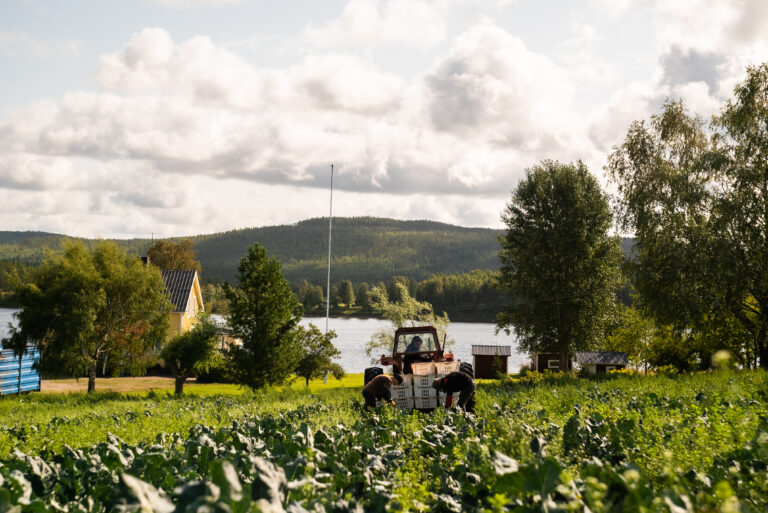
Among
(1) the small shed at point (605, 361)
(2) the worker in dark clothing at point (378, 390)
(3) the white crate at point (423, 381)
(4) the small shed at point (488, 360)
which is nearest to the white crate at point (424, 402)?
(3) the white crate at point (423, 381)

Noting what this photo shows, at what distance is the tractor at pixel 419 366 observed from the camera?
17.5 m

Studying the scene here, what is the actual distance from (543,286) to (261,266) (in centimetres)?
1810

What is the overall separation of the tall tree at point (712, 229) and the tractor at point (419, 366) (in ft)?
48.0

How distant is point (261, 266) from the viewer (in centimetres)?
4034

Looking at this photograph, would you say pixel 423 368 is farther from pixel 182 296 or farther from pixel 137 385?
pixel 182 296

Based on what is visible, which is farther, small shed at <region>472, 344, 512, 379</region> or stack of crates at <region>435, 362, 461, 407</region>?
small shed at <region>472, 344, 512, 379</region>

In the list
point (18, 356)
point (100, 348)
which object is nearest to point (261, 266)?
point (100, 348)

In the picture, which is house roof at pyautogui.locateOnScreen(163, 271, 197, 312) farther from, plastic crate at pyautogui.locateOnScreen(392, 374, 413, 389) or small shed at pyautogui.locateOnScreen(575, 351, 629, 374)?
plastic crate at pyautogui.locateOnScreen(392, 374, 413, 389)

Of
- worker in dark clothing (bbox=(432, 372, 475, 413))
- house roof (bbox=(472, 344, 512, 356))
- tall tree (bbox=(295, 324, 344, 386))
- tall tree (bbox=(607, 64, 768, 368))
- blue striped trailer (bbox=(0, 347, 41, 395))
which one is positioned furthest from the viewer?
house roof (bbox=(472, 344, 512, 356))

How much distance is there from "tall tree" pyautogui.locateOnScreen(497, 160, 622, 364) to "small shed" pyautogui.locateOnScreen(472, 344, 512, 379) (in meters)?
24.7

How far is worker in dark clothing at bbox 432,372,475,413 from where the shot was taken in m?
16.5

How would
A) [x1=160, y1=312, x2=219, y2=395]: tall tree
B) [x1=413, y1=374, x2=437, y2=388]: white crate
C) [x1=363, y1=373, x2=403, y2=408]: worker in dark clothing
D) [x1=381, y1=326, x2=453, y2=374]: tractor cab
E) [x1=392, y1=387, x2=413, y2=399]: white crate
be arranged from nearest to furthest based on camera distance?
[x1=363, y1=373, x2=403, y2=408]: worker in dark clothing
[x1=392, y1=387, x2=413, y2=399]: white crate
[x1=413, y1=374, x2=437, y2=388]: white crate
[x1=381, y1=326, x2=453, y2=374]: tractor cab
[x1=160, y1=312, x2=219, y2=395]: tall tree

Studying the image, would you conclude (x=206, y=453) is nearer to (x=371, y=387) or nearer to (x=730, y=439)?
(x=730, y=439)

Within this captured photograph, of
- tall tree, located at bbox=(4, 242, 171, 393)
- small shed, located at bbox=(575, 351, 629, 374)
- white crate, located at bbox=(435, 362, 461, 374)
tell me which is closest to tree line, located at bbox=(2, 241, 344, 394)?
tall tree, located at bbox=(4, 242, 171, 393)
